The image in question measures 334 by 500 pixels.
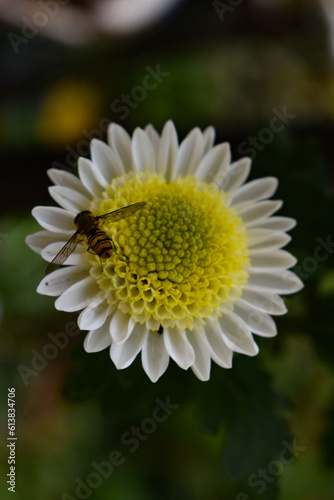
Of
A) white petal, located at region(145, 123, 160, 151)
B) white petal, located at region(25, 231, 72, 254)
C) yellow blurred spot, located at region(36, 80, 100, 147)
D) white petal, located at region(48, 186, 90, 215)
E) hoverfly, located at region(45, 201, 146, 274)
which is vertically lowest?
hoverfly, located at region(45, 201, 146, 274)

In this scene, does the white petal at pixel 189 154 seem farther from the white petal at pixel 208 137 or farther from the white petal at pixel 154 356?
the white petal at pixel 154 356

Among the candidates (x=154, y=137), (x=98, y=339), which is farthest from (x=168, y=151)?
(x=98, y=339)

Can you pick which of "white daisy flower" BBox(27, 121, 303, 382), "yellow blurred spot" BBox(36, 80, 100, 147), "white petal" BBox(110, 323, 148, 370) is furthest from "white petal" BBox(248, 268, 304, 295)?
"yellow blurred spot" BBox(36, 80, 100, 147)

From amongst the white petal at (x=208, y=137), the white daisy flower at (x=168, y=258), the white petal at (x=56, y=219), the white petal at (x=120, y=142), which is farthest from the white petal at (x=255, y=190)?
the white petal at (x=56, y=219)

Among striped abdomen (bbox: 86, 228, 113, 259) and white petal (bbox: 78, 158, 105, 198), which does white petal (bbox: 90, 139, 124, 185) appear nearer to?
white petal (bbox: 78, 158, 105, 198)

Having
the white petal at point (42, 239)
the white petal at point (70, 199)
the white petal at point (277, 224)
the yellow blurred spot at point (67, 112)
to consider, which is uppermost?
the yellow blurred spot at point (67, 112)

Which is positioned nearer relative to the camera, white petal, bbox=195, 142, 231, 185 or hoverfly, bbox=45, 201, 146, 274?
hoverfly, bbox=45, 201, 146, 274

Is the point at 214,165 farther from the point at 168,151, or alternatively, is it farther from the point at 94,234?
the point at 94,234

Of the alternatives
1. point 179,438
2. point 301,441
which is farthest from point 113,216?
point 179,438
